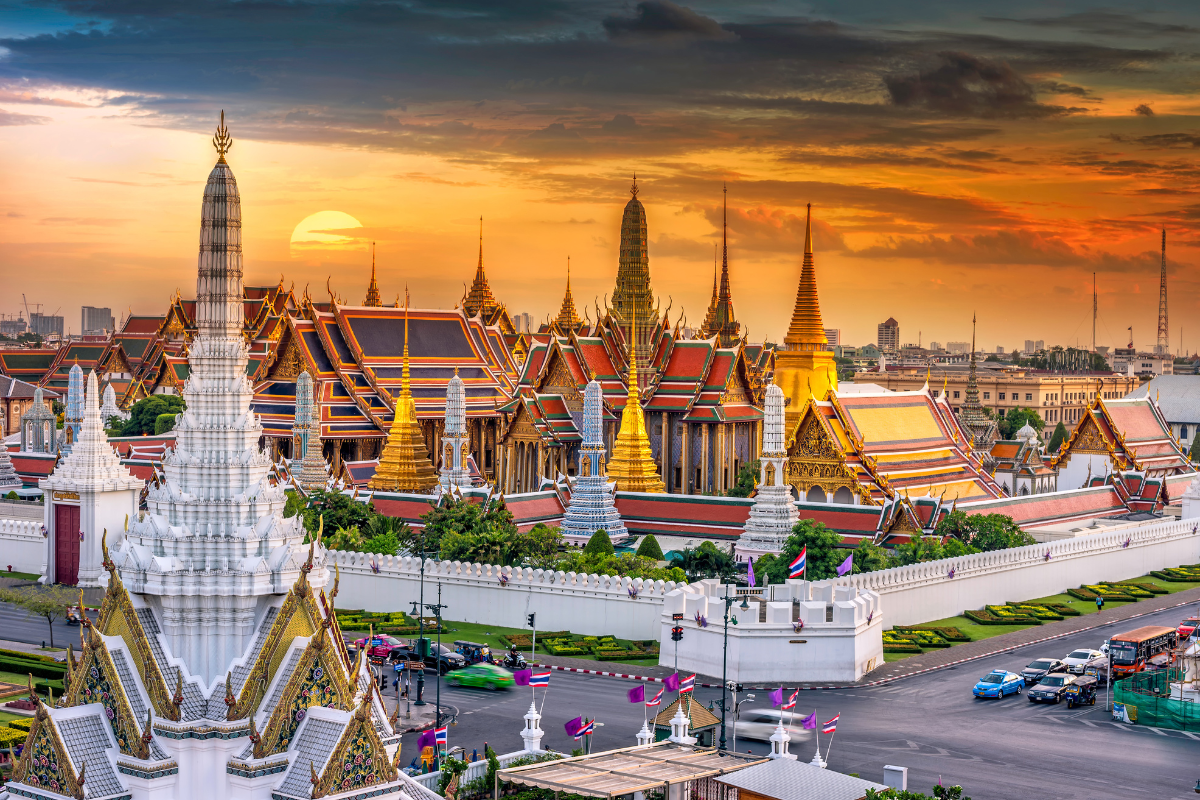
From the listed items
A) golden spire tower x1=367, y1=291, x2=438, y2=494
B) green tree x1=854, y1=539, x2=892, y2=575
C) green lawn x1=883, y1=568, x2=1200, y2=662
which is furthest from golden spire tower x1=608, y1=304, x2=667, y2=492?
green lawn x1=883, y1=568, x2=1200, y2=662

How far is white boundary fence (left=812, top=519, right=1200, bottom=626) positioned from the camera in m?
48.1

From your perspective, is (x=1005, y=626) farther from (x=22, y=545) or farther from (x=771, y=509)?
(x=22, y=545)

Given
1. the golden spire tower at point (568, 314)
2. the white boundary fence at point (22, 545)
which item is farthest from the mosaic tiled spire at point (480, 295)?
the white boundary fence at point (22, 545)

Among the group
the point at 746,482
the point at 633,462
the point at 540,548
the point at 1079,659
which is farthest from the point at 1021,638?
the point at 746,482

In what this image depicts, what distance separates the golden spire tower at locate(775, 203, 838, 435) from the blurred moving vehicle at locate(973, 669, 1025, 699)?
31475mm

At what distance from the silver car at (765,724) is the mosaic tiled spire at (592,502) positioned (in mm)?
20168

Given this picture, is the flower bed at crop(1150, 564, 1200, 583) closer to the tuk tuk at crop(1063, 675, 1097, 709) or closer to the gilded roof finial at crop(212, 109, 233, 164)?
the tuk tuk at crop(1063, 675, 1097, 709)

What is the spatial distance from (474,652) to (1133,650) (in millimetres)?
16761

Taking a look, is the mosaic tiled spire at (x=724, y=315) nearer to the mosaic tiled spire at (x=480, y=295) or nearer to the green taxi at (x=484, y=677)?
the mosaic tiled spire at (x=480, y=295)

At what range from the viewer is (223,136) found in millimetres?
28141

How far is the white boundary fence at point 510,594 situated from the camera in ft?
151

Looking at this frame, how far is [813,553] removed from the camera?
4991 centimetres

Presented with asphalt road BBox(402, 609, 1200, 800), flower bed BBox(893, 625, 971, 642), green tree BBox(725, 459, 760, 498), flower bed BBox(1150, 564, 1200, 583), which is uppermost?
green tree BBox(725, 459, 760, 498)

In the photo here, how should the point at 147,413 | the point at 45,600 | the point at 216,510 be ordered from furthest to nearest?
the point at 147,413 < the point at 45,600 < the point at 216,510
